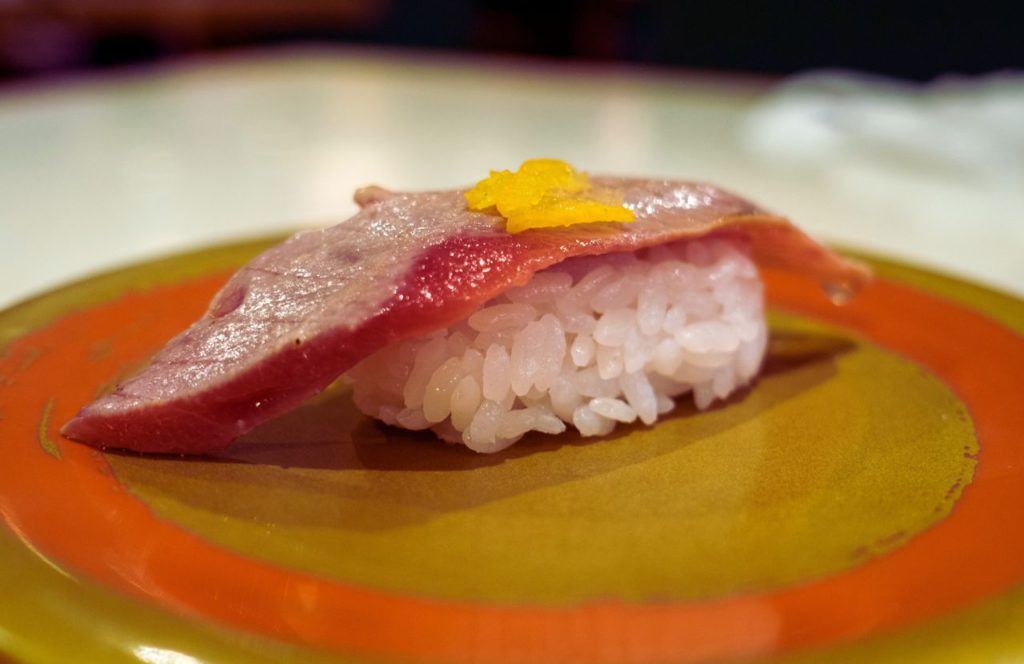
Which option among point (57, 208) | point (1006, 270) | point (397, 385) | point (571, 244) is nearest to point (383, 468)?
point (397, 385)

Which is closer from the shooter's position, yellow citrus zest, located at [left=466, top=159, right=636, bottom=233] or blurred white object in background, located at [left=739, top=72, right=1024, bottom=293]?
yellow citrus zest, located at [left=466, top=159, right=636, bottom=233]

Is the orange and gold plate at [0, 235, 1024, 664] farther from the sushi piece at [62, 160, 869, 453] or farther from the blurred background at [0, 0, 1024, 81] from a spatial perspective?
the blurred background at [0, 0, 1024, 81]

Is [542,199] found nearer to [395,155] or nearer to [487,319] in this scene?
[487,319]

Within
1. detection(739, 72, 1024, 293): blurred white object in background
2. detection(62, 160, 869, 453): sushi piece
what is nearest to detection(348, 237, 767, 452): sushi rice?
detection(62, 160, 869, 453): sushi piece

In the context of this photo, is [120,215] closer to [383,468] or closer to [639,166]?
[639,166]

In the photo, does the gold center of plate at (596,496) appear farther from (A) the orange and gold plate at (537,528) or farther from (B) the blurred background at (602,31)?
(B) the blurred background at (602,31)

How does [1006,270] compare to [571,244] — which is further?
[1006,270]

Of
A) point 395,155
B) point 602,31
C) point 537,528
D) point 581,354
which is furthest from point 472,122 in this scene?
point 602,31
